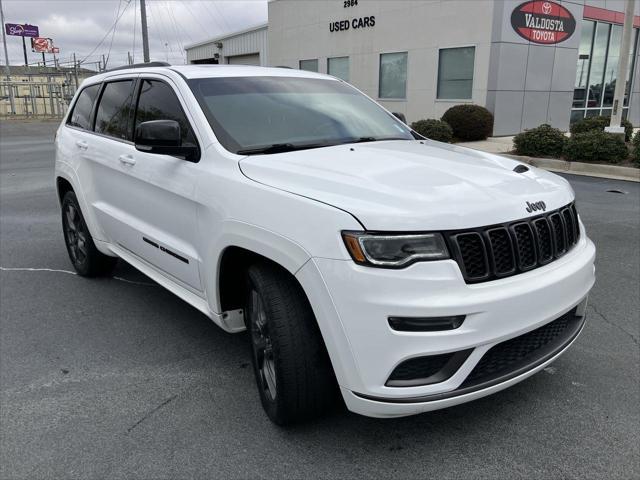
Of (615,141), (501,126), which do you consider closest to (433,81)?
(501,126)

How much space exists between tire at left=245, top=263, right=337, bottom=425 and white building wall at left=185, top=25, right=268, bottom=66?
1163 inches

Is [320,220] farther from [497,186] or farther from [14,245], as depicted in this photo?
[14,245]

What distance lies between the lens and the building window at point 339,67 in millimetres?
24837

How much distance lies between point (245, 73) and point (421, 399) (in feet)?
8.63

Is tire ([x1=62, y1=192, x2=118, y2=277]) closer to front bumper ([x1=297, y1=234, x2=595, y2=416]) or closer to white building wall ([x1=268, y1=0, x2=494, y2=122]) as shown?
front bumper ([x1=297, y1=234, x2=595, y2=416])

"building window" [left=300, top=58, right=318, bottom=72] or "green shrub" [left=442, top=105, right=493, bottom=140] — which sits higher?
"building window" [left=300, top=58, right=318, bottom=72]

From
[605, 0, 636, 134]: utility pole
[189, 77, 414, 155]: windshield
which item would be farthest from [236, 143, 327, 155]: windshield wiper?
[605, 0, 636, 134]: utility pole

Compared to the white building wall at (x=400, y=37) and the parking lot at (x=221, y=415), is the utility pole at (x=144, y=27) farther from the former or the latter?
the parking lot at (x=221, y=415)

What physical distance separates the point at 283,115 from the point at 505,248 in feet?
5.81

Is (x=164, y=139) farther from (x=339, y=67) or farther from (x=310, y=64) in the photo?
(x=310, y=64)

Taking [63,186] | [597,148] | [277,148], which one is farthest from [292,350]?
[597,148]

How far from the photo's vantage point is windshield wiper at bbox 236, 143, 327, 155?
3246mm

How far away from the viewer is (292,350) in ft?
8.48

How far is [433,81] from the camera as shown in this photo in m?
20.7
